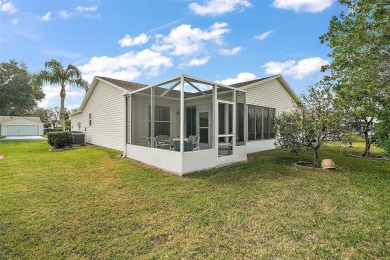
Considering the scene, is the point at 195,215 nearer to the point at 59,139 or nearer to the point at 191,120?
the point at 191,120

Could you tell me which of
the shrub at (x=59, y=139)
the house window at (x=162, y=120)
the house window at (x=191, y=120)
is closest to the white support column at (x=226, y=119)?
the house window at (x=162, y=120)

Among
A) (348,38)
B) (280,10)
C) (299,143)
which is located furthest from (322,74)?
(299,143)

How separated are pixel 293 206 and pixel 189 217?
2.24m

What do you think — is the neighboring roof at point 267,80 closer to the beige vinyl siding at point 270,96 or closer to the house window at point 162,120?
the beige vinyl siding at point 270,96

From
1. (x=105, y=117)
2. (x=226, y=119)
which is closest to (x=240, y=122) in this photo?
(x=226, y=119)

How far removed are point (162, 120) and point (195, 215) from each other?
6.81 meters

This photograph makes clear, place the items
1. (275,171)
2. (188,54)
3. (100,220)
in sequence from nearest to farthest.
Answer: (100,220) < (275,171) < (188,54)

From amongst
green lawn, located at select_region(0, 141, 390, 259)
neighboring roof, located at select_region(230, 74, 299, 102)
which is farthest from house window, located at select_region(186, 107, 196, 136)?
green lawn, located at select_region(0, 141, 390, 259)

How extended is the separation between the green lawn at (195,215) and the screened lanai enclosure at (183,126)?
0.85 m

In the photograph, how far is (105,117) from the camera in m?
13.4

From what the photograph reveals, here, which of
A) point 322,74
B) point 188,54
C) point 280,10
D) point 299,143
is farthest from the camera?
point 188,54

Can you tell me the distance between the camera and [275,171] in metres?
7.34

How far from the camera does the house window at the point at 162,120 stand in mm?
9625

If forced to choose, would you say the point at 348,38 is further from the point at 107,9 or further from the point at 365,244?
the point at 107,9
